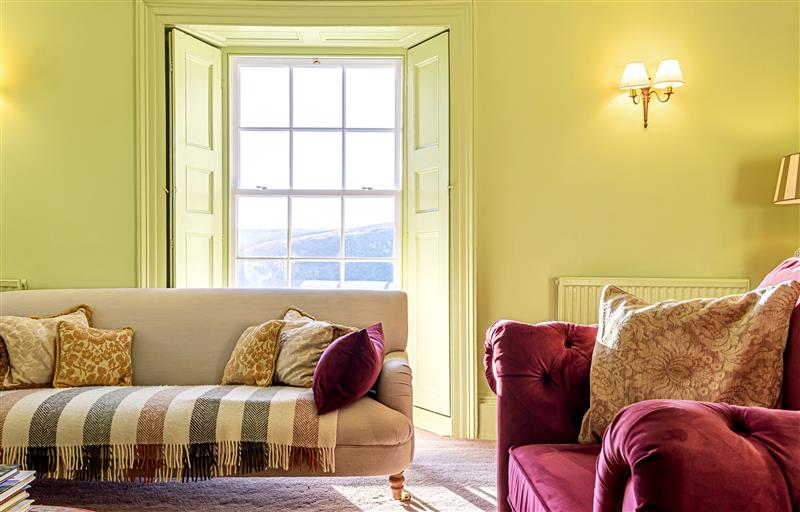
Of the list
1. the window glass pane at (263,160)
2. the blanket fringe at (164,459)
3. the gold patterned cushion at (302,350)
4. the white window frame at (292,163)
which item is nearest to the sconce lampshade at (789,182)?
the white window frame at (292,163)

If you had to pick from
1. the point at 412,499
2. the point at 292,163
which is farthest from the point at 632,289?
the point at 292,163

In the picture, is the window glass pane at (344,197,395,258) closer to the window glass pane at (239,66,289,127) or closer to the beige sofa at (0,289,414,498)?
the window glass pane at (239,66,289,127)

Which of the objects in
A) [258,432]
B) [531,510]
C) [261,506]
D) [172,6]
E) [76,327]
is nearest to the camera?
[531,510]

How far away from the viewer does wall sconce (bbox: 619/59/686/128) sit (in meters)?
3.21

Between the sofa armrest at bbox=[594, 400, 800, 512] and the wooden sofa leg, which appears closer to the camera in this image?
the sofa armrest at bbox=[594, 400, 800, 512]

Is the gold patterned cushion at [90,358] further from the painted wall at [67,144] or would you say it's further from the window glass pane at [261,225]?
the window glass pane at [261,225]

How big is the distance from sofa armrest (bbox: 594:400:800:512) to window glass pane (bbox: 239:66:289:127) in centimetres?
323

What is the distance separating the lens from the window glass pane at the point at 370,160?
380 cm

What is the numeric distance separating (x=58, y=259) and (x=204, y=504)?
6.02 ft

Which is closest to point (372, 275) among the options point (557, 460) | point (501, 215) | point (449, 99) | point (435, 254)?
point (435, 254)

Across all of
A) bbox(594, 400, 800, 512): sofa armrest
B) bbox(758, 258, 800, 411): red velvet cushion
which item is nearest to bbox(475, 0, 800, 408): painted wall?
bbox(758, 258, 800, 411): red velvet cushion

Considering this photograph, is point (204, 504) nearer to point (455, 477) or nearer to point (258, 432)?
point (258, 432)

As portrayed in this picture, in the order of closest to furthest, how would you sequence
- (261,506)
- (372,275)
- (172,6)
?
(261,506)
(172,6)
(372,275)

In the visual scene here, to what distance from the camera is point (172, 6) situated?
3.37 meters
